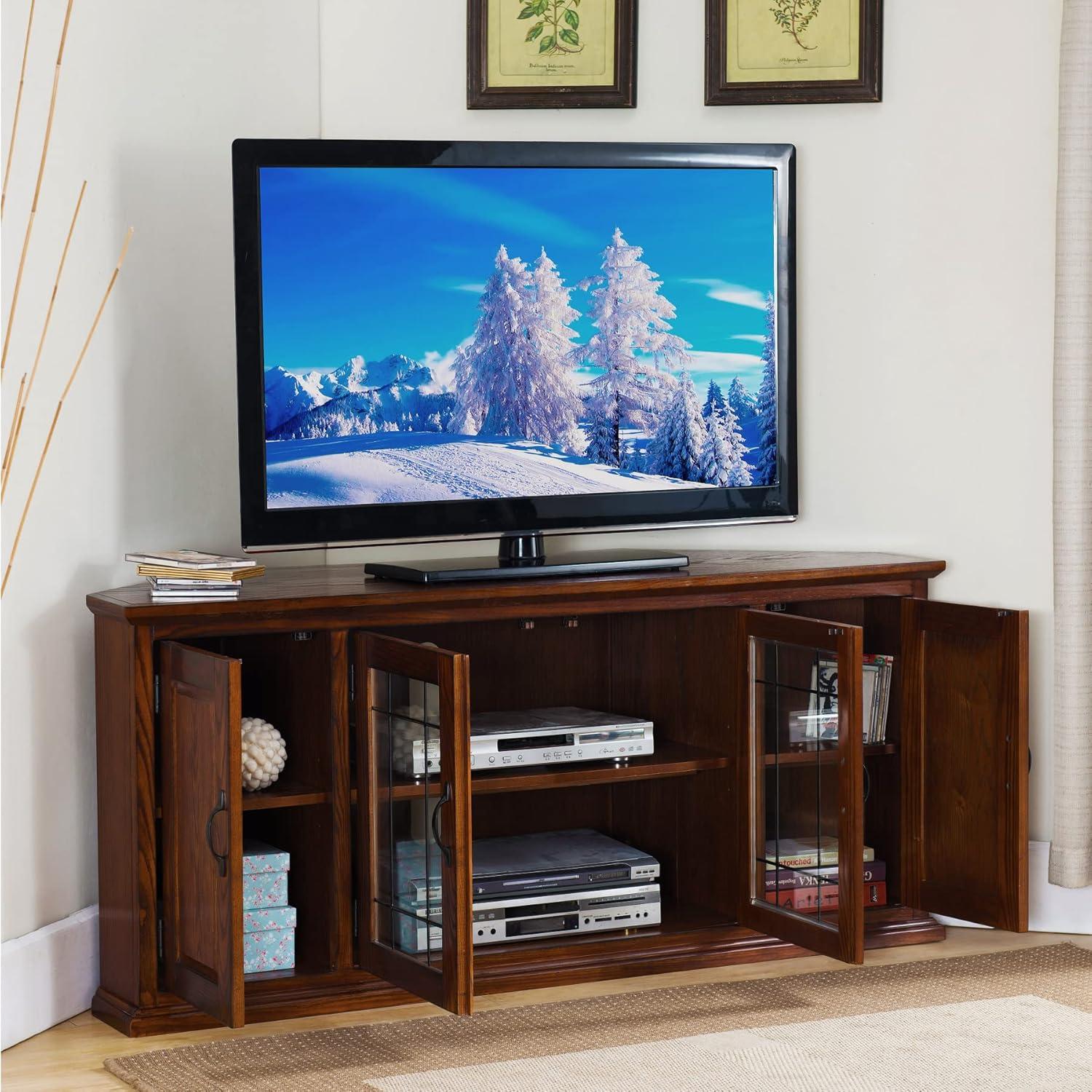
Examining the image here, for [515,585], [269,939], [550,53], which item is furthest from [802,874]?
[550,53]

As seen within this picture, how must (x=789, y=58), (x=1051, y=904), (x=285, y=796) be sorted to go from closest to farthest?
(x=285, y=796) < (x=1051, y=904) < (x=789, y=58)

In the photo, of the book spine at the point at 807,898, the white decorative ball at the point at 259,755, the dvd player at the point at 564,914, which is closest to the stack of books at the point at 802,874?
the book spine at the point at 807,898

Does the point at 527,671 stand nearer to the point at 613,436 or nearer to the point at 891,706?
the point at 613,436

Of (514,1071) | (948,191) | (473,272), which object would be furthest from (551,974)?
(948,191)

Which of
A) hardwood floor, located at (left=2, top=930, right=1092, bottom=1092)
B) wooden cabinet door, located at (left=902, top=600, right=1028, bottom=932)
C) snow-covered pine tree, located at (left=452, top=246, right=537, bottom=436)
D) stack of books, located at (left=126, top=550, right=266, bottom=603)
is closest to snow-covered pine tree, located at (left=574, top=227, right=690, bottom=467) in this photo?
snow-covered pine tree, located at (left=452, top=246, right=537, bottom=436)

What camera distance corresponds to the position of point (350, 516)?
2.86m

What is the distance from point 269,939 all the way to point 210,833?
42 cm

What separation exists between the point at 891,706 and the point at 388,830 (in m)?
1.18

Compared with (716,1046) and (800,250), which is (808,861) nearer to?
(716,1046)

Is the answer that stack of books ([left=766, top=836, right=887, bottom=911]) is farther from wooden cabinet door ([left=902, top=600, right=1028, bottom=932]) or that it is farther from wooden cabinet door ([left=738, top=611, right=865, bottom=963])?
wooden cabinet door ([left=902, top=600, right=1028, bottom=932])

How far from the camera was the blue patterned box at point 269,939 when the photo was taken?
2725 millimetres

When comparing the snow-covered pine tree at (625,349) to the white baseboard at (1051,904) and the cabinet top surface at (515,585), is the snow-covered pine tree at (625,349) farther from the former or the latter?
the white baseboard at (1051,904)

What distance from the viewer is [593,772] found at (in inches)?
114

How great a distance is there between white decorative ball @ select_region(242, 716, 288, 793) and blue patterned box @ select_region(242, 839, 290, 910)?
0.14 m
